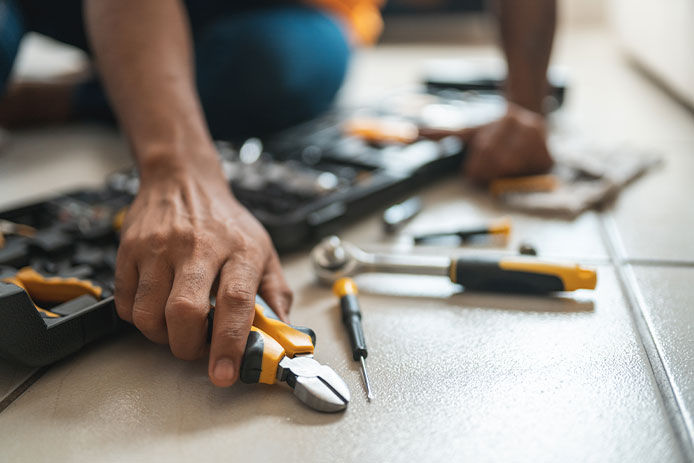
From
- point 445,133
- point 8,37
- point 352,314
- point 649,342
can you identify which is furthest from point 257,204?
point 8,37

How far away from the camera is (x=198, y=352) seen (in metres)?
0.51

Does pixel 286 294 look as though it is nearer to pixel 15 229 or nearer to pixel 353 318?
pixel 353 318

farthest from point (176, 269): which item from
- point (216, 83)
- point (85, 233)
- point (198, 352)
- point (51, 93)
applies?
point (51, 93)

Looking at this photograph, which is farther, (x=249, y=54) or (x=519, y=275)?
(x=249, y=54)

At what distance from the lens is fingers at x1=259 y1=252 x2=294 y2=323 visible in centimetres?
56

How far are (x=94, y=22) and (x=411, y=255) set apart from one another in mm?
511

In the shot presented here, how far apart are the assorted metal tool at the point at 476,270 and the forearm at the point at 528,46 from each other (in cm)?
46

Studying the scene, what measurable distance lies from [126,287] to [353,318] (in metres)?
0.22

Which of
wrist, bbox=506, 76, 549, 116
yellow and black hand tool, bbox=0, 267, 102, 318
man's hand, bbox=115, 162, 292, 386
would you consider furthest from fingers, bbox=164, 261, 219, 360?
wrist, bbox=506, 76, 549, 116

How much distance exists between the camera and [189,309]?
18.9 inches

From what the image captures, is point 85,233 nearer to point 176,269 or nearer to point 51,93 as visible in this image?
point 176,269

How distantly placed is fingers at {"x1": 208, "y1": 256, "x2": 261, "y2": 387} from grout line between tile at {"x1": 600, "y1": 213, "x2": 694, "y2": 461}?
346mm

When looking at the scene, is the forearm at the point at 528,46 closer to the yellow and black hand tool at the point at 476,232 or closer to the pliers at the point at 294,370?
the yellow and black hand tool at the point at 476,232

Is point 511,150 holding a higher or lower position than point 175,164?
lower
